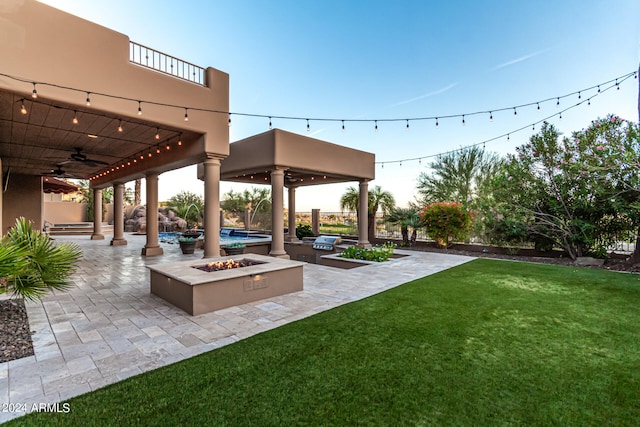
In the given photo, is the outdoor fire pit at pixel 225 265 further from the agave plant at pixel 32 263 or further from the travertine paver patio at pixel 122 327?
the agave plant at pixel 32 263

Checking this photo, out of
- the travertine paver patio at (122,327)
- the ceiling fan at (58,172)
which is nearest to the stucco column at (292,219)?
the travertine paver patio at (122,327)

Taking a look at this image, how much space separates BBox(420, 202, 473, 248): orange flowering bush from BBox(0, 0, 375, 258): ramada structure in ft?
8.39

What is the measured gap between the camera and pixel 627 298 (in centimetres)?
479

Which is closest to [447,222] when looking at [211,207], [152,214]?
[211,207]

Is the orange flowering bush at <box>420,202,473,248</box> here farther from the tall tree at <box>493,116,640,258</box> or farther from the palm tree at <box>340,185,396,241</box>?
the palm tree at <box>340,185,396,241</box>

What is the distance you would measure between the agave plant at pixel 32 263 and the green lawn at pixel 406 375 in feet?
5.76

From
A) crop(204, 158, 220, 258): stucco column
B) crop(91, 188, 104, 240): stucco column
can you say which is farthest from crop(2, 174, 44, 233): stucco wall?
crop(204, 158, 220, 258): stucco column

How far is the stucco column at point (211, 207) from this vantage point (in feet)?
24.6

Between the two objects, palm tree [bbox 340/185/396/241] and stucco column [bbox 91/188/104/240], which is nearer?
palm tree [bbox 340/185/396/241]

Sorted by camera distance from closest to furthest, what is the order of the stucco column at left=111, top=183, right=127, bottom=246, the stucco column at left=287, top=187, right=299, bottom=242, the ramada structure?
1. the ramada structure
2. the stucco column at left=111, top=183, right=127, bottom=246
3. the stucco column at left=287, top=187, right=299, bottom=242

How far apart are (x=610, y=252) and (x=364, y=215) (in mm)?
7387

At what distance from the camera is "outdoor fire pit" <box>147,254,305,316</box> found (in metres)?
4.11

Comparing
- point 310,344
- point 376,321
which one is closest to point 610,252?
point 376,321

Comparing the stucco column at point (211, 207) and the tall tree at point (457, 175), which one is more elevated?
the tall tree at point (457, 175)
